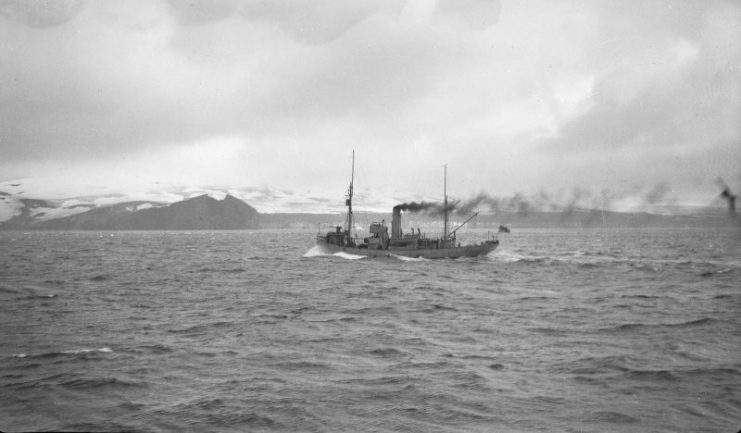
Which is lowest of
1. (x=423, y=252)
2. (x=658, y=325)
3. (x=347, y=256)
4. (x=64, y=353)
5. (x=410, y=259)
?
(x=410, y=259)

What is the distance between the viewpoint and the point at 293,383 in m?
16.2

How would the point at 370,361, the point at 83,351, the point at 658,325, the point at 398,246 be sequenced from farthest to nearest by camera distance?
1. the point at 398,246
2. the point at 658,325
3. the point at 83,351
4. the point at 370,361

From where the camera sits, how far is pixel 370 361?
19.0m

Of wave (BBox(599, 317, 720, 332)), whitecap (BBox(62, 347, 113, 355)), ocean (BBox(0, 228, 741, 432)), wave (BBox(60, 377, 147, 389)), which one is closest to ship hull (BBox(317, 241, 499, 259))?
ocean (BBox(0, 228, 741, 432))

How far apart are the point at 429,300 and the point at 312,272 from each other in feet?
Answer: 86.9

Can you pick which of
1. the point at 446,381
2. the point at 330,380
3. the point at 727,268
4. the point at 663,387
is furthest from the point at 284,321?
the point at 727,268

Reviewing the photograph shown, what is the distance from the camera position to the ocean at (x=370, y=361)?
44.7 ft

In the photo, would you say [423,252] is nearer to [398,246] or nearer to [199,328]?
[398,246]

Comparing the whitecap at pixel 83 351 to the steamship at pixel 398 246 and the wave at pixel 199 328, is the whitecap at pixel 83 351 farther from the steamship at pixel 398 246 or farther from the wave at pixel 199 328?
the steamship at pixel 398 246

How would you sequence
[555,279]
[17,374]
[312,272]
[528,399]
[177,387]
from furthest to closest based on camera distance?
[312,272]
[555,279]
[17,374]
[177,387]
[528,399]

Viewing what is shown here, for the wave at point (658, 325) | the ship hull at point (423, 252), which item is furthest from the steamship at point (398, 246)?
the wave at point (658, 325)

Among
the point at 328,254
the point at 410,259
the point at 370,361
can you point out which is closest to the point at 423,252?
the point at 410,259

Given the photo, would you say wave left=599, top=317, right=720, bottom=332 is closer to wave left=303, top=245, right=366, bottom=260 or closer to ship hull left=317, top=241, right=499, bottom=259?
ship hull left=317, top=241, right=499, bottom=259

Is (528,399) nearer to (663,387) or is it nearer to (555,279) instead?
(663,387)
